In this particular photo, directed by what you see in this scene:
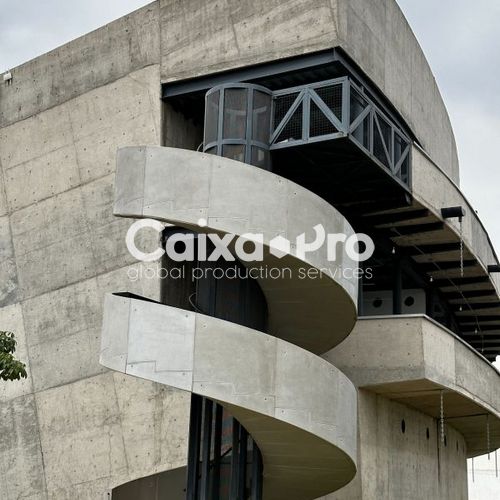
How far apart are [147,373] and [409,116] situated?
9.31m

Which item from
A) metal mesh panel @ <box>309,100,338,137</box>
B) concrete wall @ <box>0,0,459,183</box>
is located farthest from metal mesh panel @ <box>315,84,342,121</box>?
concrete wall @ <box>0,0,459,183</box>

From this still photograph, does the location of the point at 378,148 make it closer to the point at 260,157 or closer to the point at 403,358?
the point at 260,157

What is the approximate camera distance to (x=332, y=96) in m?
17.2

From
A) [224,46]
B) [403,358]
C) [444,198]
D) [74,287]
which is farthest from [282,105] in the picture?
[74,287]

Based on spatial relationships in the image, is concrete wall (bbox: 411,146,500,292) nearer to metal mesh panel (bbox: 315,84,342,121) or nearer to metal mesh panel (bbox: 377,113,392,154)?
metal mesh panel (bbox: 377,113,392,154)

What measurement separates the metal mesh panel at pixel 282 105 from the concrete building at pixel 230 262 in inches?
1.1

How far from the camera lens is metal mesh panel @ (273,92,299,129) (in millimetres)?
17453

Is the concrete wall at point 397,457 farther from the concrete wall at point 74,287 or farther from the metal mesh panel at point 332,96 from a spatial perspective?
the metal mesh panel at point 332,96

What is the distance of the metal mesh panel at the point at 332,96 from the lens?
17.0m

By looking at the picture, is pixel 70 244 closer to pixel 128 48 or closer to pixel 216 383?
pixel 128 48

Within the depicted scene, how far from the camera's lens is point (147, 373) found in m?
13.9

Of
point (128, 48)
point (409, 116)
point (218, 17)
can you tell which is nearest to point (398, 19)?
point (409, 116)

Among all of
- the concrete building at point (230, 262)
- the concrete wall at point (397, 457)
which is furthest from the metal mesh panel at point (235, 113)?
the concrete wall at point (397, 457)

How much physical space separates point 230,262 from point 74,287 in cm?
444
